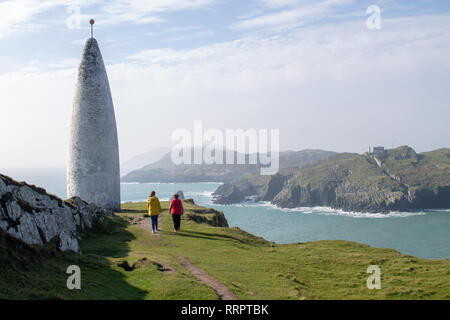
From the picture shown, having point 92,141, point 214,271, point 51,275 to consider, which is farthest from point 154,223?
point 92,141

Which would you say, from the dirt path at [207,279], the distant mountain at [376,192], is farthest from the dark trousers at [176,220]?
the distant mountain at [376,192]

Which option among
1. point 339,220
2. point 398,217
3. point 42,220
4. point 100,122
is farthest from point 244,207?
point 42,220

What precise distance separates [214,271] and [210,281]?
1.45 metres

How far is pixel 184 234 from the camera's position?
21.4 meters

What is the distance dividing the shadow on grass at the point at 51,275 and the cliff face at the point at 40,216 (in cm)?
90

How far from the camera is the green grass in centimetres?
1078

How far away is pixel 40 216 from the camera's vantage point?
51.4 feet

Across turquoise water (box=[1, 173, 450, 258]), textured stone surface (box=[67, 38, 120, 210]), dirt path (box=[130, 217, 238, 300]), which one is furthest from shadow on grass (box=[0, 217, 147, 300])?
turquoise water (box=[1, 173, 450, 258])

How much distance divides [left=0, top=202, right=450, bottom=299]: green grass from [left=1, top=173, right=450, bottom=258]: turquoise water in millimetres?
80074

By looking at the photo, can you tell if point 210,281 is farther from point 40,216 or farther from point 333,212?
point 333,212

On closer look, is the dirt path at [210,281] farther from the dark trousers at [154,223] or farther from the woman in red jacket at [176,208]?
the dark trousers at [154,223]

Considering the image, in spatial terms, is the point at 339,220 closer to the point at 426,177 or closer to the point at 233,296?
the point at 426,177

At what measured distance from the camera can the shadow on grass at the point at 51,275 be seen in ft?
32.1

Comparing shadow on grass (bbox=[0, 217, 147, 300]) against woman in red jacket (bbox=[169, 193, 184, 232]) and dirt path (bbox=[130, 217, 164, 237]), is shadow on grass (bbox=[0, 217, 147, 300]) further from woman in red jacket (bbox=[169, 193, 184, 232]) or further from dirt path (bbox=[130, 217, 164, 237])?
dirt path (bbox=[130, 217, 164, 237])
